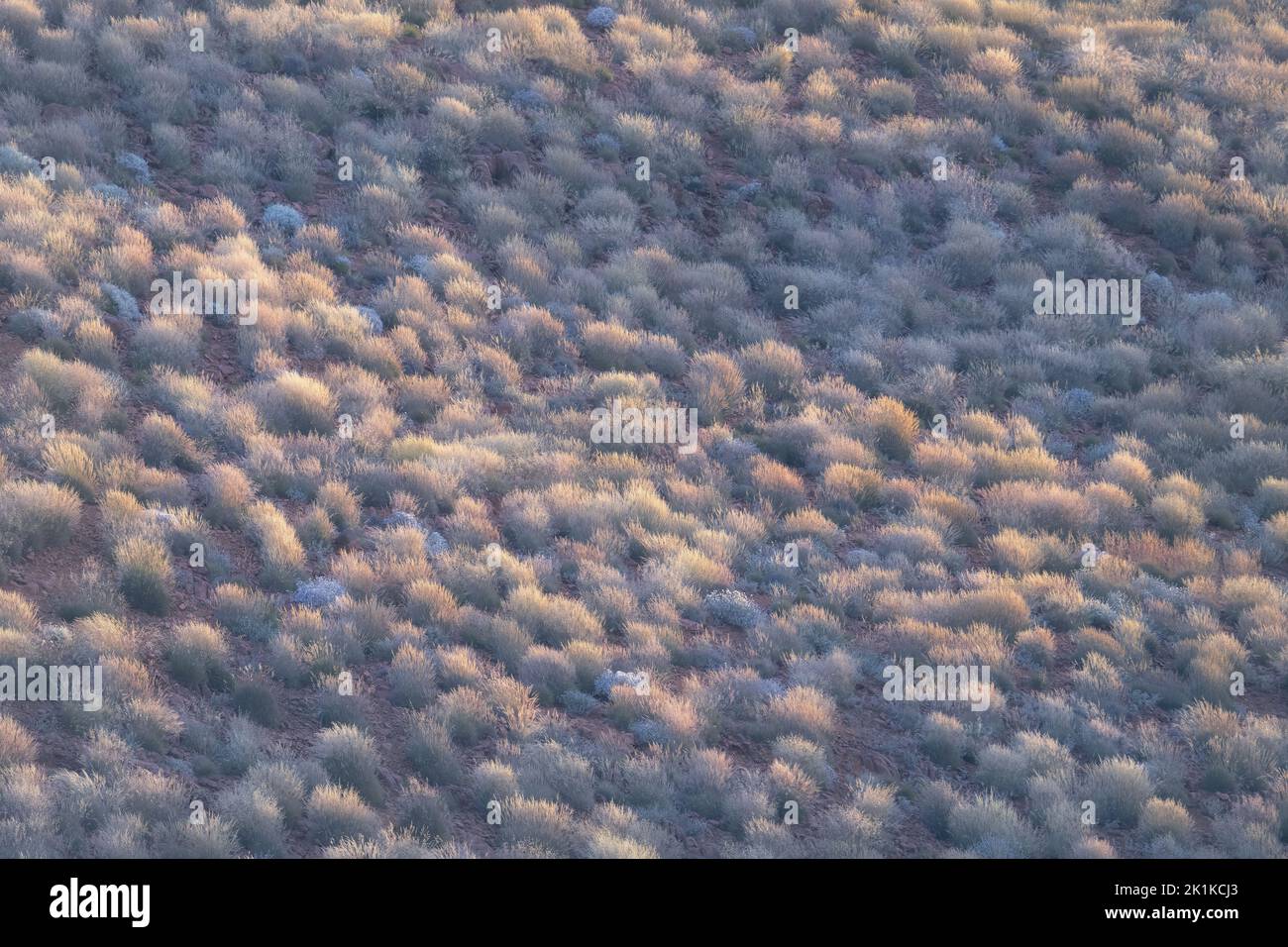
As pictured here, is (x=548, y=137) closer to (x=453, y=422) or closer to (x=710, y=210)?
(x=710, y=210)

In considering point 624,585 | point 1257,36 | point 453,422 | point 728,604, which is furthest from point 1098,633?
point 1257,36

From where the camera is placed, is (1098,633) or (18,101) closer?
(1098,633)

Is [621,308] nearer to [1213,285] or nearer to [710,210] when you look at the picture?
[710,210]

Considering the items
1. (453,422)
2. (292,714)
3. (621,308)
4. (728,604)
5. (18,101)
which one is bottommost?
(292,714)

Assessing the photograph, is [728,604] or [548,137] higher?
[548,137]
